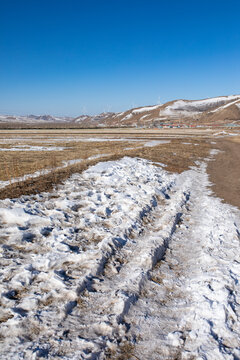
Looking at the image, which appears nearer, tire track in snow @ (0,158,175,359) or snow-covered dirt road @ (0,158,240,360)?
snow-covered dirt road @ (0,158,240,360)

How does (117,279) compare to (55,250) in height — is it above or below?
below

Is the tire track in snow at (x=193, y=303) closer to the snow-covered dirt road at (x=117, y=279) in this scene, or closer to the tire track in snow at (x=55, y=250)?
the snow-covered dirt road at (x=117, y=279)

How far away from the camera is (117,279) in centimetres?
470

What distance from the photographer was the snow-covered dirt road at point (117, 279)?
329cm

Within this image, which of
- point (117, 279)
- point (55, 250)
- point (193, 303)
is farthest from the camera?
point (55, 250)

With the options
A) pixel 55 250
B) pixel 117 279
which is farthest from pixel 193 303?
pixel 55 250

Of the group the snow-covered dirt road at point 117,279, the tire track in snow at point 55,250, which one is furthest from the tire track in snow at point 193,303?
the tire track in snow at point 55,250

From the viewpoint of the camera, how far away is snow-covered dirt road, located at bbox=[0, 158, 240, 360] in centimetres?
329

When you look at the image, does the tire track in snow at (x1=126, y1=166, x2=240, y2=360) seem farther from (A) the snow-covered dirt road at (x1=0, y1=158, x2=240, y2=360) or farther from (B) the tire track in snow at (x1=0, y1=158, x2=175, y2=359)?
(B) the tire track in snow at (x1=0, y1=158, x2=175, y2=359)

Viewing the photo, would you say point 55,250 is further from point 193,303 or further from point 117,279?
point 193,303

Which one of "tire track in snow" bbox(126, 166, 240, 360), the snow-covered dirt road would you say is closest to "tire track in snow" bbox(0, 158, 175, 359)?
the snow-covered dirt road

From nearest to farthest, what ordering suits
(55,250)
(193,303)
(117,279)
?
(193,303) → (117,279) → (55,250)

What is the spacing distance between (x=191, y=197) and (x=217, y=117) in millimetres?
198957

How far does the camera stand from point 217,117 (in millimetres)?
187625
